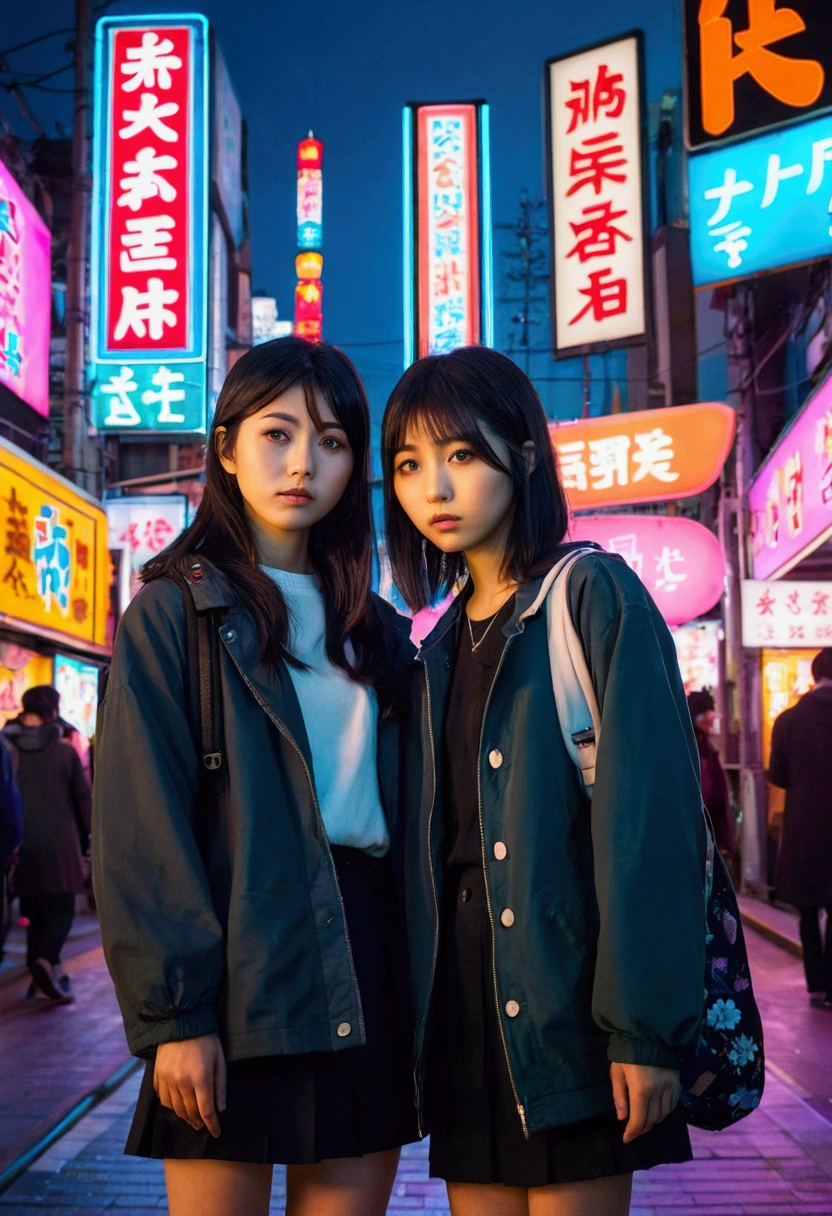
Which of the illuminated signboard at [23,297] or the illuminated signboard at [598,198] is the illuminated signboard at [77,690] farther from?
the illuminated signboard at [598,198]

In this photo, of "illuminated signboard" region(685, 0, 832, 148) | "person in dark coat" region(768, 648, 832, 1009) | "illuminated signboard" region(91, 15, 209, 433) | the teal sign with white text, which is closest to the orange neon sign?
"illuminated signboard" region(685, 0, 832, 148)

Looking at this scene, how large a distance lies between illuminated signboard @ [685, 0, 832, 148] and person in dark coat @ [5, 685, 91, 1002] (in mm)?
6850

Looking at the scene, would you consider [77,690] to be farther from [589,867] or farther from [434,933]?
[589,867]

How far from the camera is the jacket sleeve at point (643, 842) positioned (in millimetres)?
1931

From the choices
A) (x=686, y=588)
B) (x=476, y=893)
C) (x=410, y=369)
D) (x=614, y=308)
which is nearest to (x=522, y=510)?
(x=410, y=369)

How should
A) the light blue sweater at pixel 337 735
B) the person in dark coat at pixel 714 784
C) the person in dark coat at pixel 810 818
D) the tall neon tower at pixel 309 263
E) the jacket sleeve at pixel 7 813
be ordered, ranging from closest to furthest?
the light blue sweater at pixel 337 735 < the jacket sleeve at pixel 7 813 < the person in dark coat at pixel 810 818 < the person in dark coat at pixel 714 784 < the tall neon tower at pixel 309 263

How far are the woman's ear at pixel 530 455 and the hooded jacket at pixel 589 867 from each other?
0.29 meters

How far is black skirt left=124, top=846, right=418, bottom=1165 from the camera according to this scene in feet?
6.77

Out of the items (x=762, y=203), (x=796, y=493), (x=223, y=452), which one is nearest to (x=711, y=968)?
(x=223, y=452)

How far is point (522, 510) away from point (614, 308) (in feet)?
33.1

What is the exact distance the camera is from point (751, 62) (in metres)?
9.23

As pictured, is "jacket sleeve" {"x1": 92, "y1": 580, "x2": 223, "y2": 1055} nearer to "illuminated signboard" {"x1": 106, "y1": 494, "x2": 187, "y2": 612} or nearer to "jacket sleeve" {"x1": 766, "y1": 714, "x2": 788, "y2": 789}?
"jacket sleeve" {"x1": 766, "y1": 714, "x2": 788, "y2": 789}

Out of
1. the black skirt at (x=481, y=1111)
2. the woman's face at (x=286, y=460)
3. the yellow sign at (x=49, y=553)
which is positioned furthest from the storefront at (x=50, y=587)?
the black skirt at (x=481, y=1111)

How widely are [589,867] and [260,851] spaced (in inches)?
23.3
